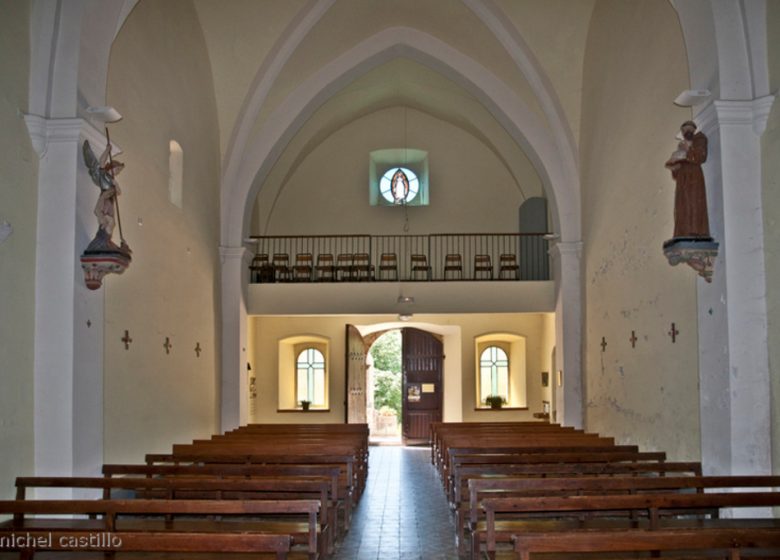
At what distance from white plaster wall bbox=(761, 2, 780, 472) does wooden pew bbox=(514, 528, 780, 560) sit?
8.17 ft

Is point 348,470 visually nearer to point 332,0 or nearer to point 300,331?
point 332,0

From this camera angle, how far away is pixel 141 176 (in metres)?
9.35

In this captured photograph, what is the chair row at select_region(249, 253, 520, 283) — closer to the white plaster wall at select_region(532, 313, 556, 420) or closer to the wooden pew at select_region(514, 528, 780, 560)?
the white plaster wall at select_region(532, 313, 556, 420)

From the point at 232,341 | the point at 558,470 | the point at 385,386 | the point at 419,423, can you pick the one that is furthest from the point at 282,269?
the point at 385,386

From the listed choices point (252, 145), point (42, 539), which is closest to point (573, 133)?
point (252, 145)

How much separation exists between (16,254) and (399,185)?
44.4 feet

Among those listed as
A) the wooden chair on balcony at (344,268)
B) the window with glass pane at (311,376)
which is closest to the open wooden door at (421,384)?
the window with glass pane at (311,376)

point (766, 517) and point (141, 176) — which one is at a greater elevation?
point (141, 176)

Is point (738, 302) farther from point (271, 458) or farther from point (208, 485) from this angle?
point (271, 458)

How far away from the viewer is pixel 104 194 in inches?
277

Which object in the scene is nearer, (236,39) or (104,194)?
(104,194)

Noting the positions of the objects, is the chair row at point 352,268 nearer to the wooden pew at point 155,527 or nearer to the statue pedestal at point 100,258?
the statue pedestal at point 100,258

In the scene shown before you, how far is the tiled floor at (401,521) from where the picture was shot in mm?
7289

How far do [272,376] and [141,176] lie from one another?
33.2 ft
